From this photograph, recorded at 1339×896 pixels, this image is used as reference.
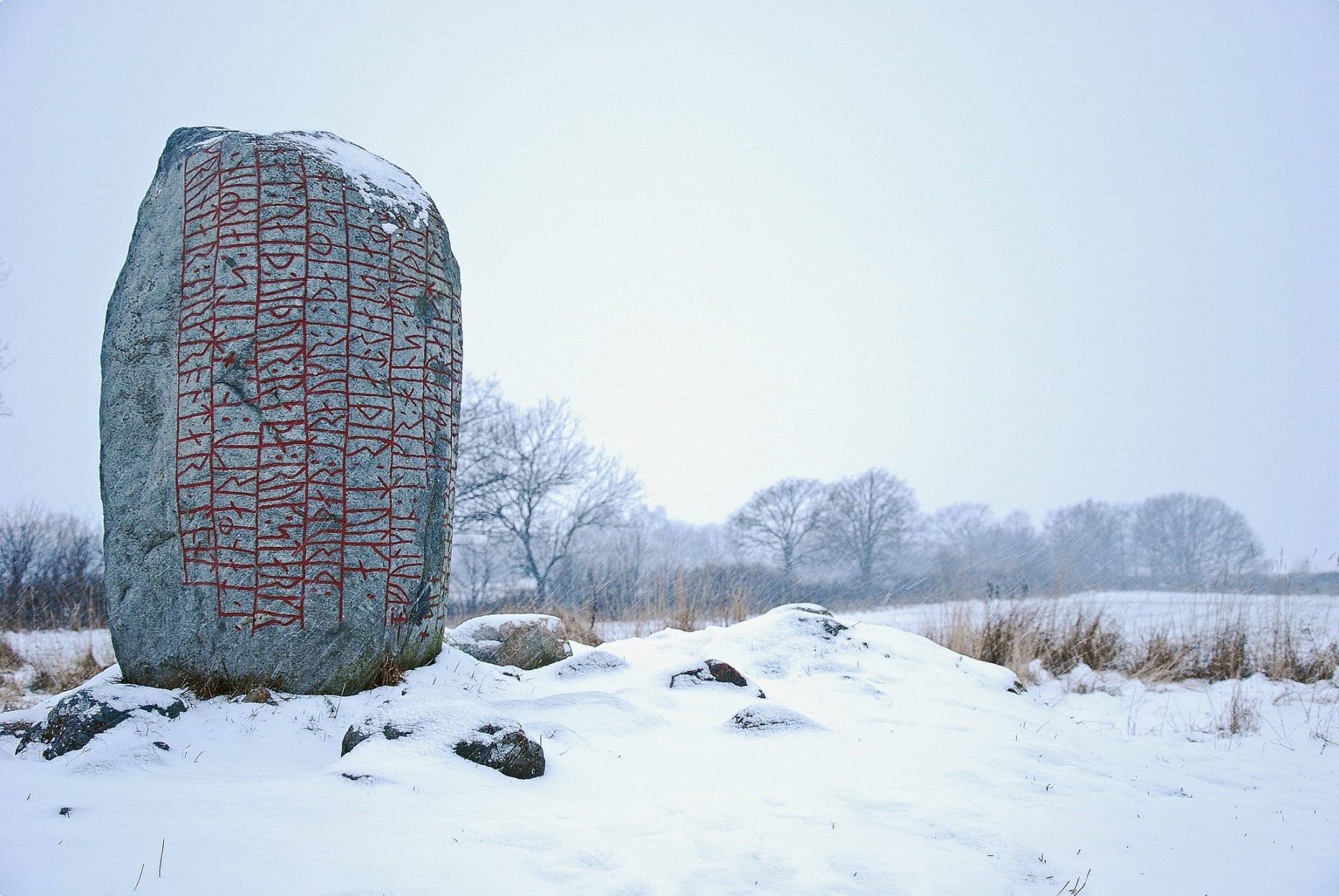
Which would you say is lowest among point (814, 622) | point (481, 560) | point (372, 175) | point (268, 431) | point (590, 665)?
point (481, 560)

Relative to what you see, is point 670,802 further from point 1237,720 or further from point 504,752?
point 1237,720

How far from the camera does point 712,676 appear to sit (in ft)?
13.0

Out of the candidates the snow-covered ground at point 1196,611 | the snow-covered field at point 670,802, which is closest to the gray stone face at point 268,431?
the snow-covered field at point 670,802

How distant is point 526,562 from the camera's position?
19.4 m

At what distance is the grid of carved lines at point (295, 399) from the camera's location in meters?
3.16

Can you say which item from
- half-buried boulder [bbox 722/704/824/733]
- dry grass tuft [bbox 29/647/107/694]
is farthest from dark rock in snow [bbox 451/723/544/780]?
dry grass tuft [bbox 29/647/107/694]

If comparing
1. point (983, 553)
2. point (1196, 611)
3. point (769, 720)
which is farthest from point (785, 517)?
point (769, 720)

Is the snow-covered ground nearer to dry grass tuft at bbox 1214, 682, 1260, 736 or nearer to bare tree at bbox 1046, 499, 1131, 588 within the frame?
dry grass tuft at bbox 1214, 682, 1260, 736

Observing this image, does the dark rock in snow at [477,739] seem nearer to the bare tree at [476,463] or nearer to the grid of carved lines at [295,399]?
the grid of carved lines at [295,399]

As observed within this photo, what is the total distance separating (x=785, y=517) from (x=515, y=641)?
2367cm

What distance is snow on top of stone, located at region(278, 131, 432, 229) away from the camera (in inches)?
142

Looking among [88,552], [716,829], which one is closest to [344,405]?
[716,829]

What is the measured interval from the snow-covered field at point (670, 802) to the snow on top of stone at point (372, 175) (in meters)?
2.39

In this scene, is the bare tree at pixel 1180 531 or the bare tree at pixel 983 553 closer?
the bare tree at pixel 983 553
